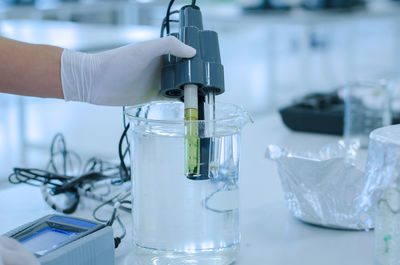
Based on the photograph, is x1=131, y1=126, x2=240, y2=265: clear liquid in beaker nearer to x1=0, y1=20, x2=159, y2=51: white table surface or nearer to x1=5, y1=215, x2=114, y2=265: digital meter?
x1=5, y1=215, x2=114, y2=265: digital meter

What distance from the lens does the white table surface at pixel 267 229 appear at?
73 centimetres

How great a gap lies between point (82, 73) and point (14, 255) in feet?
1.24

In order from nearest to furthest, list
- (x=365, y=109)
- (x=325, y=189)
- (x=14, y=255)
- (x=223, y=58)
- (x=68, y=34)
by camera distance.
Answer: (x=14, y=255), (x=325, y=189), (x=365, y=109), (x=68, y=34), (x=223, y=58)

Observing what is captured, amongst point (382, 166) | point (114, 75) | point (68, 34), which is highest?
point (68, 34)

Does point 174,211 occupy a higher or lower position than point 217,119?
lower

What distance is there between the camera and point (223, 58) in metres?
4.69

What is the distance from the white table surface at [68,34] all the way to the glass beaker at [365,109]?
1273 mm

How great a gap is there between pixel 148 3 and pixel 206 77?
3.74 meters

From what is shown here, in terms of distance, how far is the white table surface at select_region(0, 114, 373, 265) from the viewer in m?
0.73

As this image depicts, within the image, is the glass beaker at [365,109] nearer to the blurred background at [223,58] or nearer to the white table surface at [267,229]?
the white table surface at [267,229]

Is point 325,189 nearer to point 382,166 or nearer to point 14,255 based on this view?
point 382,166

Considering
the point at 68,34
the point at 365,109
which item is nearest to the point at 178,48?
the point at 365,109

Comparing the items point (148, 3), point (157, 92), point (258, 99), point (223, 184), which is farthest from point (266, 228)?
point (148, 3)

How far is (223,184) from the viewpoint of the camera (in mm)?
717
